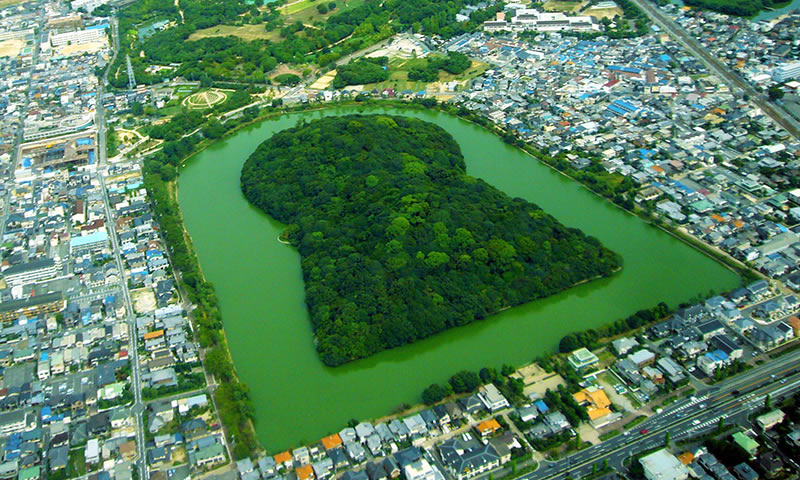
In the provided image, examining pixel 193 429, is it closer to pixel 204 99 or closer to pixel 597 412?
pixel 597 412

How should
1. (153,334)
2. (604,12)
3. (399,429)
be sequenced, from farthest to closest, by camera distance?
(604,12), (153,334), (399,429)

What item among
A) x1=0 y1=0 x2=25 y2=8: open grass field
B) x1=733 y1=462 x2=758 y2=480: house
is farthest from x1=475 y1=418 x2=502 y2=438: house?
x1=0 y1=0 x2=25 y2=8: open grass field

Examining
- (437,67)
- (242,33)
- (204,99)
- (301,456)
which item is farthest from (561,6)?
(301,456)

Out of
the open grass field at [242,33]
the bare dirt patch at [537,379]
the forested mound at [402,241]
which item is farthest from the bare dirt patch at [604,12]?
the bare dirt patch at [537,379]

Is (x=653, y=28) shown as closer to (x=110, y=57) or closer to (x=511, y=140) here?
(x=511, y=140)

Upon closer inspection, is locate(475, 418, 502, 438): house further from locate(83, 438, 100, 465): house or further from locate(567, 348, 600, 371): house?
locate(83, 438, 100, 465): house

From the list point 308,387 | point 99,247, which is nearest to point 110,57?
point 99,247
